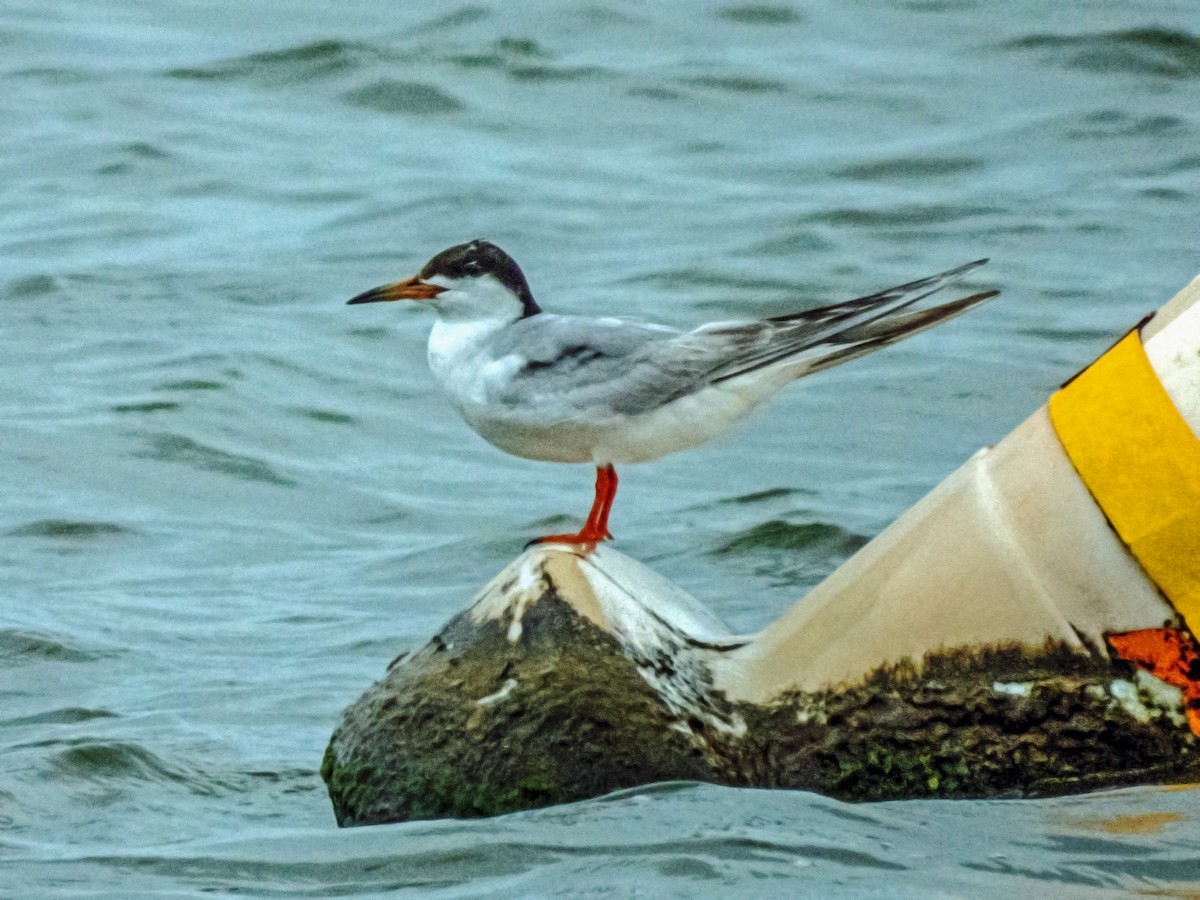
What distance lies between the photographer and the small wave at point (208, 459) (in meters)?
9.09

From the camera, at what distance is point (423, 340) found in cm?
1116

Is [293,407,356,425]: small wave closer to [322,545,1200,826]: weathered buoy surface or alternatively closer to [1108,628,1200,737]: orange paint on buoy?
[322,545,1200,826]: weathered buoy surface

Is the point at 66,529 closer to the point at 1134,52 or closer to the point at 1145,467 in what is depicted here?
the point at 1145,467

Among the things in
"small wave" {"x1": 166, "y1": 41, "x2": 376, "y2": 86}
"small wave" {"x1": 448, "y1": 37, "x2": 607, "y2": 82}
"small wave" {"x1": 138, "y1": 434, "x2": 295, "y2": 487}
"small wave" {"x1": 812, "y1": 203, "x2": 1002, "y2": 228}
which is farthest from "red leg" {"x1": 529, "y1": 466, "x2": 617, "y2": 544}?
"small wave" {"x1": 166, "y1": 41, "x2": 376, "y2": 86}

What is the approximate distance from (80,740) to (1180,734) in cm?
329

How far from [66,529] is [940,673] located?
4838mm

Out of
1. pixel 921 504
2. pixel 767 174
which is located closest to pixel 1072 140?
pixel 767 174

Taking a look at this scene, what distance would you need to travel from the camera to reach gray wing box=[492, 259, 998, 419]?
5043mm

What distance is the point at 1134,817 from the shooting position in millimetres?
4266

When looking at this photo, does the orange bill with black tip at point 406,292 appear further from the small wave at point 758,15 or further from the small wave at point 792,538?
the small wave at point 758,15

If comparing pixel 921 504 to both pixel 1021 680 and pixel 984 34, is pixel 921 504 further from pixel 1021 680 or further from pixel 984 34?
pixel 984 34

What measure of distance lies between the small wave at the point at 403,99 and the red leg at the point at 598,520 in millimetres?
10123

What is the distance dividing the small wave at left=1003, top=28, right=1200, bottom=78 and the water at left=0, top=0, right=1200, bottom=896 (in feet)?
0.24

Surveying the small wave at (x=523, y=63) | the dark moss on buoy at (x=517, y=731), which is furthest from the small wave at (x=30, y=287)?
the dark moss on buoy at (x=517, y=731)
